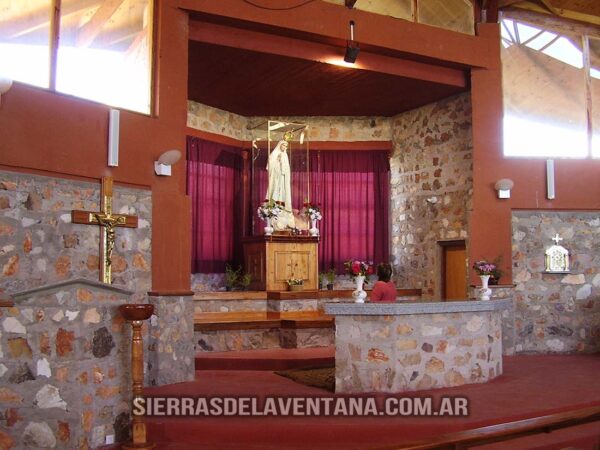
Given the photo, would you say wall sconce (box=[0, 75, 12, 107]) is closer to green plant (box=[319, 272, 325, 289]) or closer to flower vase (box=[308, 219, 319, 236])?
flower vase (box=[308, 219, 319, 236])

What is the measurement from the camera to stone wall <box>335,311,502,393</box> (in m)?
6.77

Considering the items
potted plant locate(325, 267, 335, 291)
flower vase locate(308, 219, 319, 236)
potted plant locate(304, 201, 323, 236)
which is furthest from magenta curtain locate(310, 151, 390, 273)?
potted plant locate(304, 201, 323, 236)

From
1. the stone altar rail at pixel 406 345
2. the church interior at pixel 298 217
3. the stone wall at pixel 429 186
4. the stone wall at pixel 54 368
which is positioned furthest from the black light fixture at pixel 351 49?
the stone wall at pixel 54 368

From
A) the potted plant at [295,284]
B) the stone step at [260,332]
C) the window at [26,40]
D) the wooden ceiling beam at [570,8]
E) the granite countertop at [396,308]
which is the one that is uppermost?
the wooden ceiling beam at [570,8]

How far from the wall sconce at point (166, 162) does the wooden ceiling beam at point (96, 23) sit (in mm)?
1518

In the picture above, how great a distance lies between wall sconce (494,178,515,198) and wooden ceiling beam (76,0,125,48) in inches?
244

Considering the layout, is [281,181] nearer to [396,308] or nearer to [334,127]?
[334,127]

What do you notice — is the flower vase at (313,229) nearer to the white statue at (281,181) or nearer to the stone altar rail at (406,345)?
the white statue at (281,181)

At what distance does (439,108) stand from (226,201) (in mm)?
4307

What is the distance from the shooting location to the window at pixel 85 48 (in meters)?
6.91

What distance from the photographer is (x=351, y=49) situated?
956 cm

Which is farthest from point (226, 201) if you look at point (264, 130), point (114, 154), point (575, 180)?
point (575, 180)

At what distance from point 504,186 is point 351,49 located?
3262 millimetres

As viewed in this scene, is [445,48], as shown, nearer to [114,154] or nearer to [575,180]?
[575,180]
